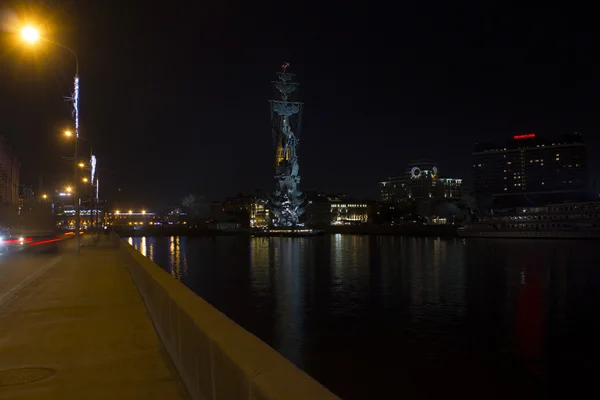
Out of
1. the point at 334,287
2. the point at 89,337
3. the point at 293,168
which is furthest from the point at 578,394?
the point at 293,168

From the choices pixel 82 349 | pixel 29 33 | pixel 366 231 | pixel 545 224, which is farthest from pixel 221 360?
pixel 366 231

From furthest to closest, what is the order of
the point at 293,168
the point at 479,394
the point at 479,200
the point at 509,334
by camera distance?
the point at 479,200, the point at 293,168, the point at 509,334, the point at 479,394

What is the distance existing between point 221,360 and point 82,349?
4533 mm

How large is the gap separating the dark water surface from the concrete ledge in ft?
20.0

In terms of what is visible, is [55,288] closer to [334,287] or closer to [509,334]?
[509,334]

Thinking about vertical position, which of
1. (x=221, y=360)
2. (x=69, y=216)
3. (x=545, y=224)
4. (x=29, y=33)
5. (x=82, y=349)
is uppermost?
(x=29, y=33)

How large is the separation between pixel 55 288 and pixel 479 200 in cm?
17768

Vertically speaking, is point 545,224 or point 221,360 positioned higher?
point 221,360

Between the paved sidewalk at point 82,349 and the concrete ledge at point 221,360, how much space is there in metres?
0.40

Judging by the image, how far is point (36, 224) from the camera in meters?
94.4

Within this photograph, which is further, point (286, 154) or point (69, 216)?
point (69, 216)

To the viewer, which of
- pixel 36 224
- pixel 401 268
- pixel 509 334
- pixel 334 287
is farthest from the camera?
pixel 36 224

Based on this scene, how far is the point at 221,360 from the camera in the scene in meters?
4.82

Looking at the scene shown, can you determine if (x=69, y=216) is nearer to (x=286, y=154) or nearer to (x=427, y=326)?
(x=286, y=154)
